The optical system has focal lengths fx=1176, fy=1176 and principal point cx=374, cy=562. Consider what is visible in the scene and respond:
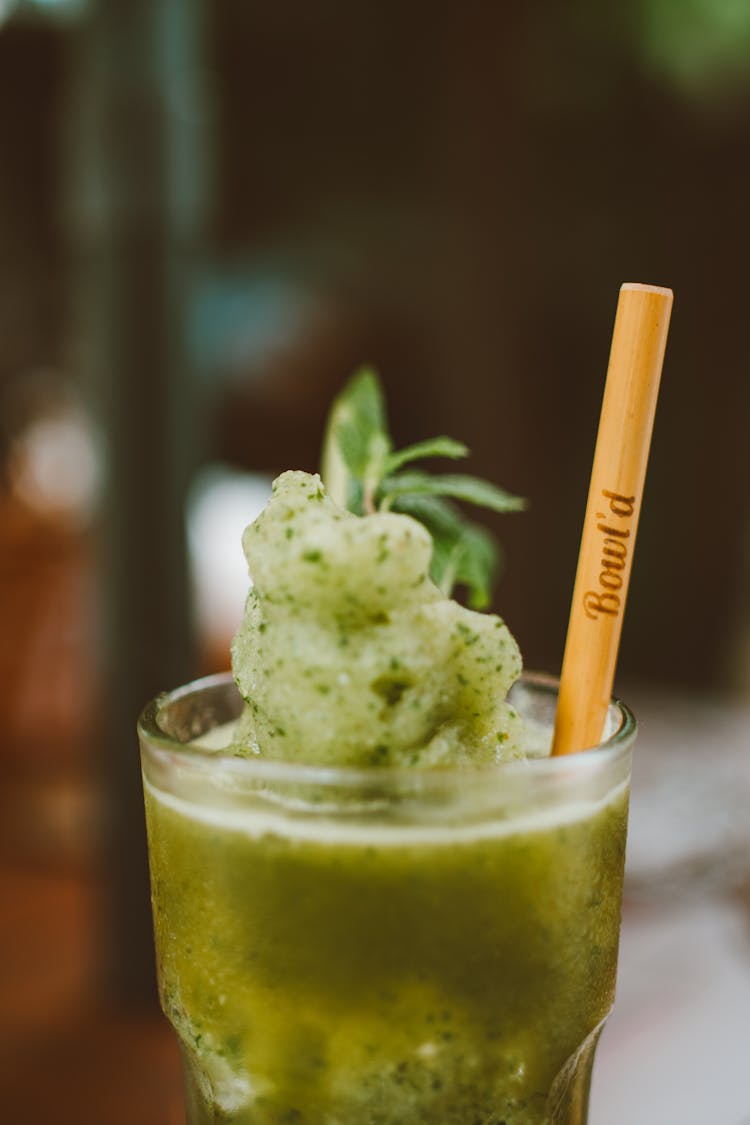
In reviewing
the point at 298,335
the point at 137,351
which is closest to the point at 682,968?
the point at 137,351

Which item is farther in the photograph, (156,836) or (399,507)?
(399,507)

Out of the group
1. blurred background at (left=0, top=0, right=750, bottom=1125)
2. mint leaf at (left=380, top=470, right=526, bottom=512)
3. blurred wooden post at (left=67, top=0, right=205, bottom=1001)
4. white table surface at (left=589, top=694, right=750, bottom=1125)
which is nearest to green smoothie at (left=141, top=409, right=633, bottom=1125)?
mint leaf at (left=380, top=470, right=526, bottom=512)

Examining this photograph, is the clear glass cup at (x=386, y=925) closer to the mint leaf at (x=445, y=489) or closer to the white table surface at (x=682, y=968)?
the mint leaf at (x=445, y=489)

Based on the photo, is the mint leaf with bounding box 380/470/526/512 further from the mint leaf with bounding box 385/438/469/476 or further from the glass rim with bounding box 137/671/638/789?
the glass rim with bounding box 137/671/638/789

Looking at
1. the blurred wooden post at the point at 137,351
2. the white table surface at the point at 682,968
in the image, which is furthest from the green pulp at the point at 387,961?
the blurred wooden post at the point at 137,351

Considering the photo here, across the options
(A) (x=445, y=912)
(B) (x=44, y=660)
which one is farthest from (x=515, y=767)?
(B) (x=44, y=660)

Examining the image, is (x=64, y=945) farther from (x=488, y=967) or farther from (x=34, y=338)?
(x=34, y=338)
